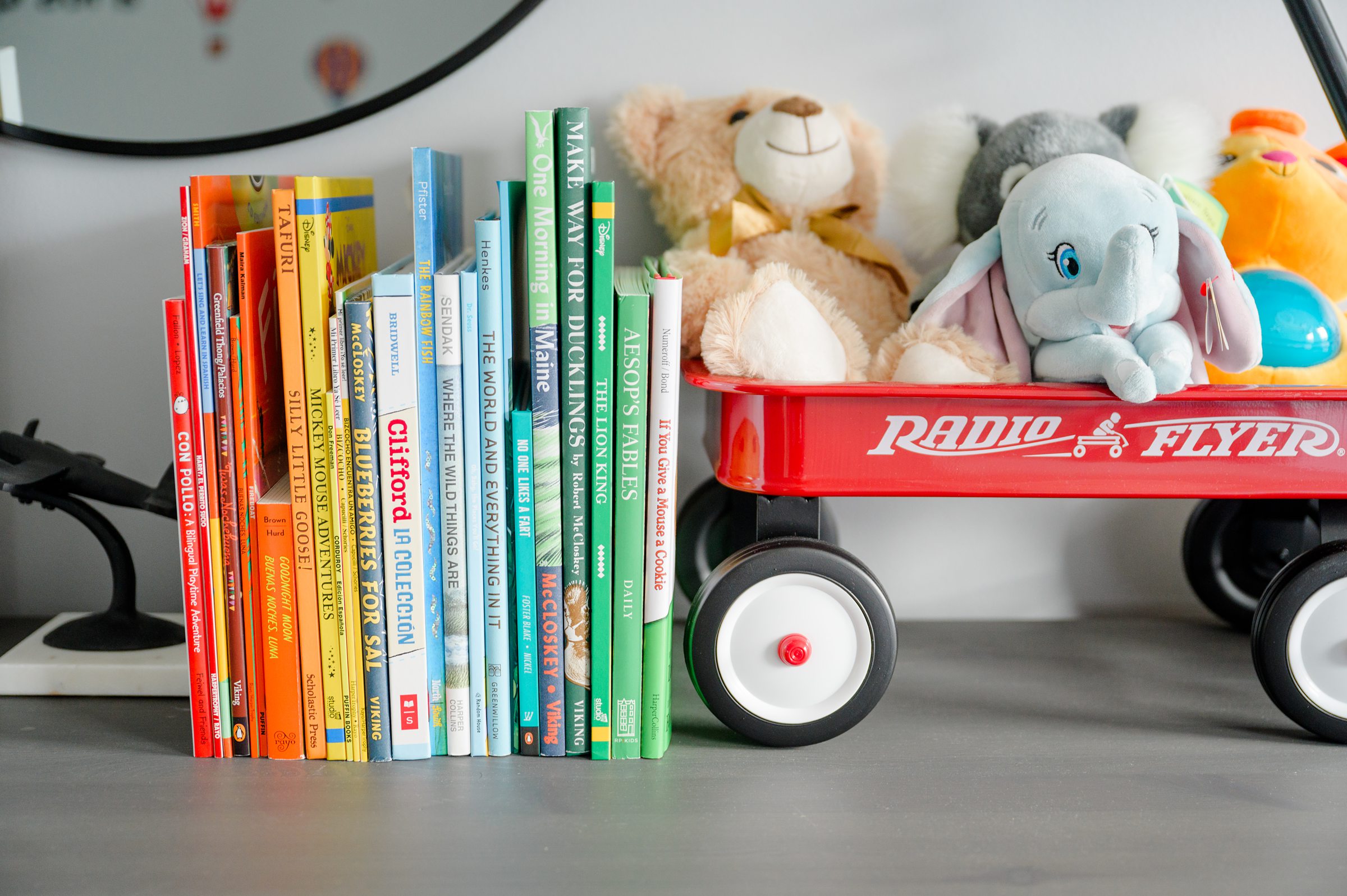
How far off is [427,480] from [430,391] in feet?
0.25

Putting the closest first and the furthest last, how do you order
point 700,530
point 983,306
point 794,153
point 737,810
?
point 737,810 → point 983,306 → point 794,153 → point 700,530

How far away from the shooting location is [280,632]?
2.82 feet

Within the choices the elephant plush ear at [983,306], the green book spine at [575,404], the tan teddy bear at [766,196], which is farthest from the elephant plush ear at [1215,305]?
the green book spine at [575,404]

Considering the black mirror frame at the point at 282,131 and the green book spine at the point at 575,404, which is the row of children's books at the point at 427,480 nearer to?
the green book spine at the point at 575,404

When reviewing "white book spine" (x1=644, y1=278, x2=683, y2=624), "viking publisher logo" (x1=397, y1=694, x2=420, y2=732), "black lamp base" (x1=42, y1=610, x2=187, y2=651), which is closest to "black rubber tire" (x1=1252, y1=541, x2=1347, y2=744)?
"white book spine" (x1=644, y1=278, x2=683, y2=624)

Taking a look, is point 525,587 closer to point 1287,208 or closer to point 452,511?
point 452,511

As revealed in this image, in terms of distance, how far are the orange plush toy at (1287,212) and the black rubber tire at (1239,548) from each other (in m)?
0.27

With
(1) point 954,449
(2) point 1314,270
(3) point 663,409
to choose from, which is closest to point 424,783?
(3) point 663,409

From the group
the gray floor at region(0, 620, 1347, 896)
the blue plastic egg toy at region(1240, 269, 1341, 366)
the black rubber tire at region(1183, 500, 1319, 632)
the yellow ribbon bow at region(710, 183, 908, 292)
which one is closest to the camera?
the gray floor at region(0, 620, 1347, 896)

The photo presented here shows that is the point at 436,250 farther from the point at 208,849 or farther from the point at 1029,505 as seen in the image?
the point at 1029,505

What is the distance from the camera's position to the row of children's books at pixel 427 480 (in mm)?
810

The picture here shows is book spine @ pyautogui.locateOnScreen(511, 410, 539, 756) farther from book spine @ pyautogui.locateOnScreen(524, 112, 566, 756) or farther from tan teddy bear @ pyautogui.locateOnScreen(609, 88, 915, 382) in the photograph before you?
tan teddy bear @ pyautogui.locateOnScreen(609, 88, 915, 382)

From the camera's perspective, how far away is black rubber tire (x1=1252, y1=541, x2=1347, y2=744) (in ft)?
2.90

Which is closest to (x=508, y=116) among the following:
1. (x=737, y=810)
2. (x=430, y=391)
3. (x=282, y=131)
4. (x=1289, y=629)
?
(x=282, y=131)
